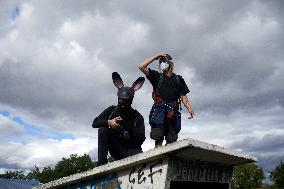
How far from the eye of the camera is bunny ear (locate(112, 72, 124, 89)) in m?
5.93

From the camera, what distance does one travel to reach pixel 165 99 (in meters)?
5.96

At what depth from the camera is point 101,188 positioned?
14.8ft

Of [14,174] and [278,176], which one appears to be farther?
[14,174]

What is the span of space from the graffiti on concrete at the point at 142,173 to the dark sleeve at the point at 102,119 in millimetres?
1333

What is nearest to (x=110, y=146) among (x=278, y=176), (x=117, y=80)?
(x=117, y=80)

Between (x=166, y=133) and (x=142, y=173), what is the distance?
72.9 inches


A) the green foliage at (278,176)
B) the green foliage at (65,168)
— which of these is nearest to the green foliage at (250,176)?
the green foliage at (278,176)

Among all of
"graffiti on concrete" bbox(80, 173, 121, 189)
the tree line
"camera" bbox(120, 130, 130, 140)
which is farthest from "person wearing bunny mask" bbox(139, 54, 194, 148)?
the tree line

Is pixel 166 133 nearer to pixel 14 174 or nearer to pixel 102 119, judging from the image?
pixel 102 119

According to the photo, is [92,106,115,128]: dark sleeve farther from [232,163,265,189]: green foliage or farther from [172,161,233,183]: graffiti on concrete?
[232,163,265,189]: green foliage

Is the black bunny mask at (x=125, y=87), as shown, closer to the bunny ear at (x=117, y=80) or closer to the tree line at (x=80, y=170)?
the bunny ear at (x=117, y=80)

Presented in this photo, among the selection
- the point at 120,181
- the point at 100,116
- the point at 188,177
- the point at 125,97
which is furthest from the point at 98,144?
the point at 188,177

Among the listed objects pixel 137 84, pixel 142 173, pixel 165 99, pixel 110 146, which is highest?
pixel 137 84

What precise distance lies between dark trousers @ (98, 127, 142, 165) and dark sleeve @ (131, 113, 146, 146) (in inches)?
4.0
